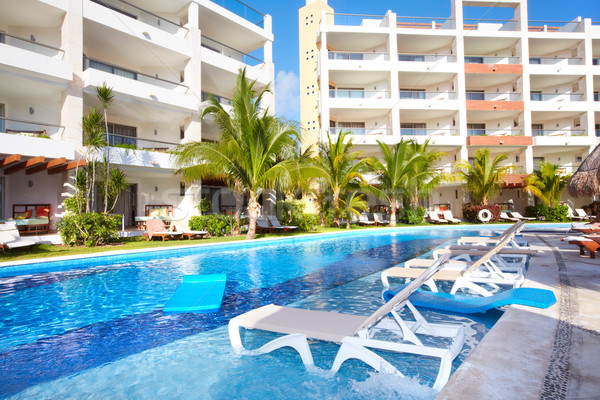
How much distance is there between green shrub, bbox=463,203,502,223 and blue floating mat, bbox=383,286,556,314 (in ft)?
63.9

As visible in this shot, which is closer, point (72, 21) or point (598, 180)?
point (598, 180)

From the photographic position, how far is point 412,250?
1093 cm

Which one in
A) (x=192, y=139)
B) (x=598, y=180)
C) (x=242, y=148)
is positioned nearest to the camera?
(x=598, y=180)

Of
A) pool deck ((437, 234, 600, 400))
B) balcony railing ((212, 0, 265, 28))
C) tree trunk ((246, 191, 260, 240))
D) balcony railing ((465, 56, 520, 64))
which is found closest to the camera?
pool deck ((437, 234, 600, 400))

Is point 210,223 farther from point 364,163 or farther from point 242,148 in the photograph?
point 364,163

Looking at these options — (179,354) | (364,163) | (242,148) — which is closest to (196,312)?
(179,354)

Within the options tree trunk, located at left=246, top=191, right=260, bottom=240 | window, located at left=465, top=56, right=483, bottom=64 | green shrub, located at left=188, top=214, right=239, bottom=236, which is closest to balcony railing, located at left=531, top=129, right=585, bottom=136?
window, located at left=465, top=56, right=483, bottom=64

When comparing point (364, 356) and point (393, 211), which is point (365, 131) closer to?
point (393, 211)

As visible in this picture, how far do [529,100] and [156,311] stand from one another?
96.1 feet

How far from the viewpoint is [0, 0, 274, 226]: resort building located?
12445mm

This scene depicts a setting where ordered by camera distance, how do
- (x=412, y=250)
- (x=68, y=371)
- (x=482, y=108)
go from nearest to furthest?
(x=68, y=371), (x=412, y=250), (x=482, y=108)

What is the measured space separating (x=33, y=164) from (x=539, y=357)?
13900mm

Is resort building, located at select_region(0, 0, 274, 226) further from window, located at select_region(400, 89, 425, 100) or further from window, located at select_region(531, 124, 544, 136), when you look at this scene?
window, located at select_region(531, 124, 544, 136)

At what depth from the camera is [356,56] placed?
86.2 feet
